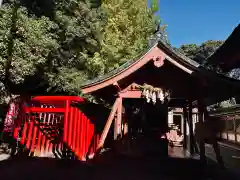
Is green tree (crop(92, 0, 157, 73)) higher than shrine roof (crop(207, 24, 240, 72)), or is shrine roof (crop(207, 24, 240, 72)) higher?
green tree (crop(92, 0, 157, 73))

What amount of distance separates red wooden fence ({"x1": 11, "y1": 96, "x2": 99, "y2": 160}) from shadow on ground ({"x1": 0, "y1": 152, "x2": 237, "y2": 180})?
3.51 feet

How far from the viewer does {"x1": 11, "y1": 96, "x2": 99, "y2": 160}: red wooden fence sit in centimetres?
846

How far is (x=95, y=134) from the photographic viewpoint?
10836 mm

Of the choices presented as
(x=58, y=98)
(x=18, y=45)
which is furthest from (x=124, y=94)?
(x=18, y=45)

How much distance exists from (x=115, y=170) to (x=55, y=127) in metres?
4.55

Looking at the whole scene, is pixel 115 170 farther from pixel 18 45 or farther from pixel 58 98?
pixel 18 45

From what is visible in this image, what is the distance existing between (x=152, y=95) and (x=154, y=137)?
403 cm

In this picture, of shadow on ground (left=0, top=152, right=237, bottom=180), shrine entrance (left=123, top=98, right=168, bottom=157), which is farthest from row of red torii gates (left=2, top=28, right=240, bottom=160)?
shrine entrance (left=123, top=98, right=168, bottom=157)

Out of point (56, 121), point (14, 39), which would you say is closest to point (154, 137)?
point (56, 121)

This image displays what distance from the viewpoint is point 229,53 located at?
4848mm

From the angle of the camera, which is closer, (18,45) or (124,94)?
(124,94)

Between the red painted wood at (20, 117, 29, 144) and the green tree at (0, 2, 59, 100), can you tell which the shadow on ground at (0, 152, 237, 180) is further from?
the green tree at (0, 2, 59, 100)

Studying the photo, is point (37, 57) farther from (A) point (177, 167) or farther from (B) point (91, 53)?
(A) point (177, 167)

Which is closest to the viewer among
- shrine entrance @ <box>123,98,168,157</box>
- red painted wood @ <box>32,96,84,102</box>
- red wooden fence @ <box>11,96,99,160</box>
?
red painted wood @ <box>32,96,84,102</box>
